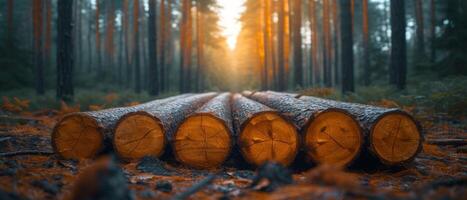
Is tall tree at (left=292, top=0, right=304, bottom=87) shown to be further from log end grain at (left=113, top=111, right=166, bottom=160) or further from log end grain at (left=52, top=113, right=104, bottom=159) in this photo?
log end grain at (left=52, top=113, right=104, bottom=159)

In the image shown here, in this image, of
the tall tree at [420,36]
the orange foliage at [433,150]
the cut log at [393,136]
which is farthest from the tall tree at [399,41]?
the tall tree at [420,36]

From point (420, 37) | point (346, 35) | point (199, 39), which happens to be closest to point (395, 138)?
point (346, 35)

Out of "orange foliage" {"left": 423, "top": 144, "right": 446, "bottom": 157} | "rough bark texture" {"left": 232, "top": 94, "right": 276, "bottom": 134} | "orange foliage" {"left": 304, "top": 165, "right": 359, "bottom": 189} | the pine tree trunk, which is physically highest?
the pine tree trunk

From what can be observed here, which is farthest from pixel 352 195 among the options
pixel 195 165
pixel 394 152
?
pixel 195 165

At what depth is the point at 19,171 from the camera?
354cm

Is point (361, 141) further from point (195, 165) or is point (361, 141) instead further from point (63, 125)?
point (63, 125)

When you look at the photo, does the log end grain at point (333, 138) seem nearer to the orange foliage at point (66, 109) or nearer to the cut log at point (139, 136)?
the cut log at point (139, 136)

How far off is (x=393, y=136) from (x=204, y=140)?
98.8 inches

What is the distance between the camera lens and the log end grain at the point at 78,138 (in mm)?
4605

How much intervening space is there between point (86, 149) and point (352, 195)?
12.2ft

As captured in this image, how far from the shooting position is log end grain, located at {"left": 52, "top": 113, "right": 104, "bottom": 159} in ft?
15.1

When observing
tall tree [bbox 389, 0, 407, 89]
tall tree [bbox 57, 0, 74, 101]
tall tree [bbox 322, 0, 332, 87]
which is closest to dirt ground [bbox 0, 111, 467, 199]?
tall tree [bbox 57, 0, 74, 101]

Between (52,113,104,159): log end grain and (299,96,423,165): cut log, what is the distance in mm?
3731

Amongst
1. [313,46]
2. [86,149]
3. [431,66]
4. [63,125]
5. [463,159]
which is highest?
[313,46]
